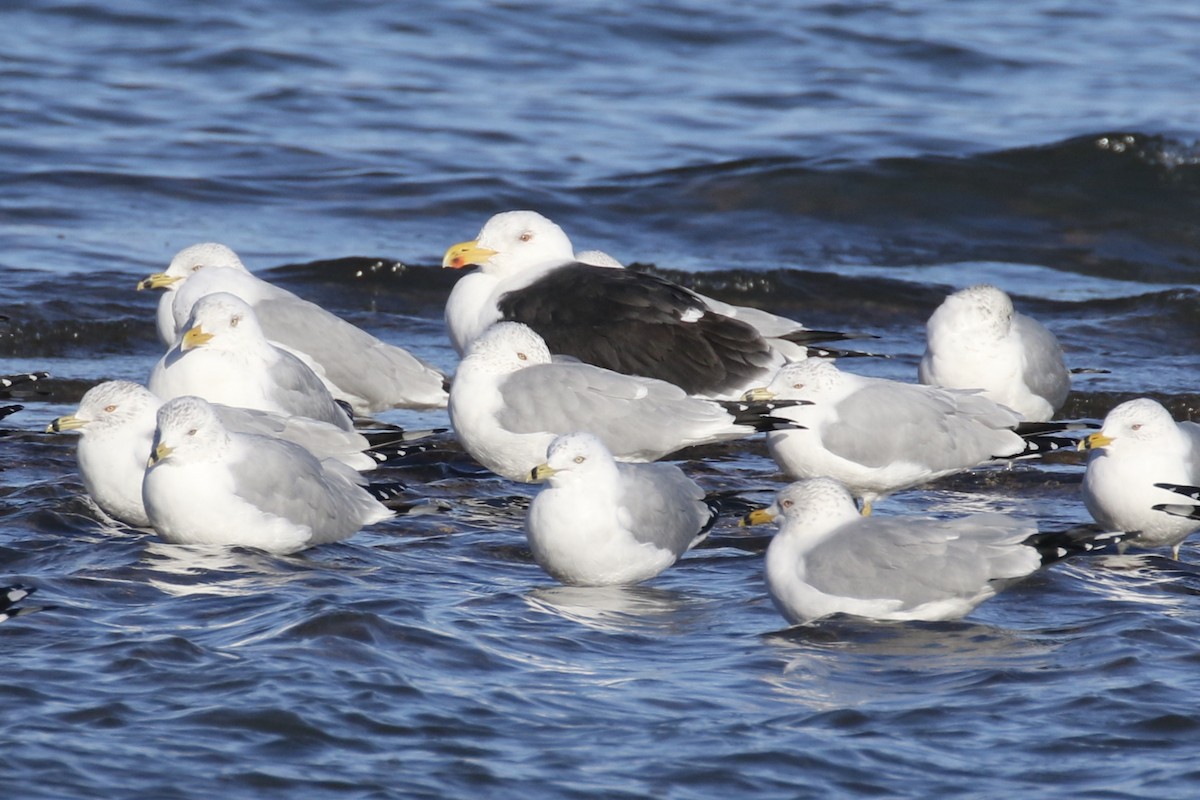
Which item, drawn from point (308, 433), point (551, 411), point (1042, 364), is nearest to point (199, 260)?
point (308, 433)

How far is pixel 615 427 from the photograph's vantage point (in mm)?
8305

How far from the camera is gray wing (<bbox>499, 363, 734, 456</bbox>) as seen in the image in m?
8.16

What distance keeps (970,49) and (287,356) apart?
15.5 metres

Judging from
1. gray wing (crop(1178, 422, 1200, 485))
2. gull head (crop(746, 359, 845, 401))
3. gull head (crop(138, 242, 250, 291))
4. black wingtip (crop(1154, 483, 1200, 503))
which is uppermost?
gull head (crop(138, 242, 250, 291))

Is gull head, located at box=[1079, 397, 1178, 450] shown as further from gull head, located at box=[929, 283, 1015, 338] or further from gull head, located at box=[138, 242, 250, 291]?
gull head, located at box=[138, 242, 250, 291]

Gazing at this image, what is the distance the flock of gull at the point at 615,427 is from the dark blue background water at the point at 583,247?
20cm

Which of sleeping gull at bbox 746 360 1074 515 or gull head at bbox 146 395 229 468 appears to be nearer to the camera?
gull head at bbox 146 395 229 468

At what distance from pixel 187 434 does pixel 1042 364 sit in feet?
16.6

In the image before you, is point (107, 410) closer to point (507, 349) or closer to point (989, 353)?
point (507, 349)

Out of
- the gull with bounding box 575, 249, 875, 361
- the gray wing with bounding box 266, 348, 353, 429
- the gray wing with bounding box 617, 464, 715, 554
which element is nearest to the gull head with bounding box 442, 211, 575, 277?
the gull with bounding box 575, 249, 875, 361

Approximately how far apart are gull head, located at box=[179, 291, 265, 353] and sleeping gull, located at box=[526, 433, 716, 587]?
236cm

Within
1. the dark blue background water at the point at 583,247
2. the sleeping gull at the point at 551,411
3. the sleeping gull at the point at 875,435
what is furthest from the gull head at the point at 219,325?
the sleeping gull at the point at 875,435

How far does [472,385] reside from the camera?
8258 mm

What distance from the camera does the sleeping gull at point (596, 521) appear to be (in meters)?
6.68
